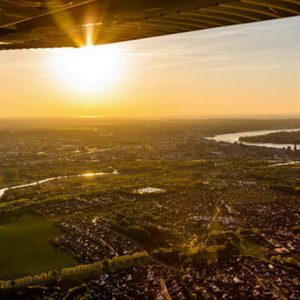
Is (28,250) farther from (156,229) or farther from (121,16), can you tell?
(121,16)

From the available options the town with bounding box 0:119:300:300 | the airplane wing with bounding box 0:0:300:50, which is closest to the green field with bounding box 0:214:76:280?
the town with bounding box 0:119:300:300

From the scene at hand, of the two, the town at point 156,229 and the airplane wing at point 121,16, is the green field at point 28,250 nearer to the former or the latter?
the town at point 156,229

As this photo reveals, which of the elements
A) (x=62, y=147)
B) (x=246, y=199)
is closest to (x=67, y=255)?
(x=246, y=199)

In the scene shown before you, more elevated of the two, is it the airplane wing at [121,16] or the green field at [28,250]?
the airplane wing at [121,16]

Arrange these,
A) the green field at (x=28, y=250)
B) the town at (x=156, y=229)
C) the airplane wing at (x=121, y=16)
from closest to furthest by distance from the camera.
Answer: the airplane wing at (x=121, y=16) < the town at (x=156, y=229) < the green field at (x=28, y=250)

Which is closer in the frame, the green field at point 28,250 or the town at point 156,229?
the town at point 156,229

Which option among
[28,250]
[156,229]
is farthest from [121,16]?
[156,229]

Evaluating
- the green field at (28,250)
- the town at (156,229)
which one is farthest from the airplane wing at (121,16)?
the green field at (28,250)
